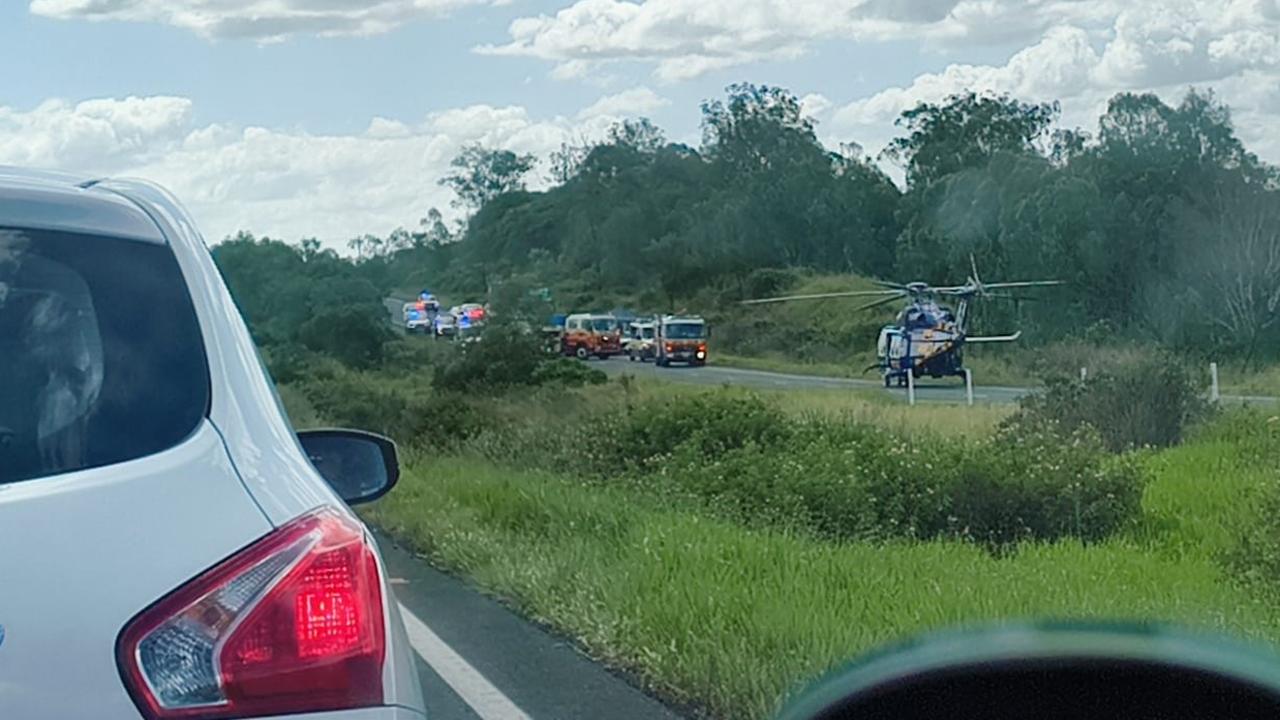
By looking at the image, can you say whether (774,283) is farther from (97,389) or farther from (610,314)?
(97,389)

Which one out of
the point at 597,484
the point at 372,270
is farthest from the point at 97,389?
the point at 372,270

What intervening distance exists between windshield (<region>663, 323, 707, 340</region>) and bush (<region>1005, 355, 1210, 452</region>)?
16.5m

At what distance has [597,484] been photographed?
52.8 ft

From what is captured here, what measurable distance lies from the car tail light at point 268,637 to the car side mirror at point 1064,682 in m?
0.73

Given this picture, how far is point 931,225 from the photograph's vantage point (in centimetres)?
3419

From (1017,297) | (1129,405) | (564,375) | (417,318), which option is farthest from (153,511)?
(417,318)

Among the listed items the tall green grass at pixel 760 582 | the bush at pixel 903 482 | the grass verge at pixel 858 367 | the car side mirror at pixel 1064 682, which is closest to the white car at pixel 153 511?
the car side mirror at pixel 1064 682

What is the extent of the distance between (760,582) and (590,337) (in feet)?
82.9

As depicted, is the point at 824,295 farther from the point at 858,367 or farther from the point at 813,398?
the point at 813,398

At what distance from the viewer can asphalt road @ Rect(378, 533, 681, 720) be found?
7520 mm

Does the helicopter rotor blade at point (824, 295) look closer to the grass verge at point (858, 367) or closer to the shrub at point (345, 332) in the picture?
the grass verge at point (858, 367)

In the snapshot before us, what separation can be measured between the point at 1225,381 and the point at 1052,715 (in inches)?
1101

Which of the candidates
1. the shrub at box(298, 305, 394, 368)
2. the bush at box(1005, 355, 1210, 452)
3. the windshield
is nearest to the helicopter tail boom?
the windshield

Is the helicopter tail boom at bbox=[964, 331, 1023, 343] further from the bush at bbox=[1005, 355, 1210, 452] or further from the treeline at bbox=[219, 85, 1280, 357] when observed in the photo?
the bush at bbox=[1005, 355, 1210, 452]
